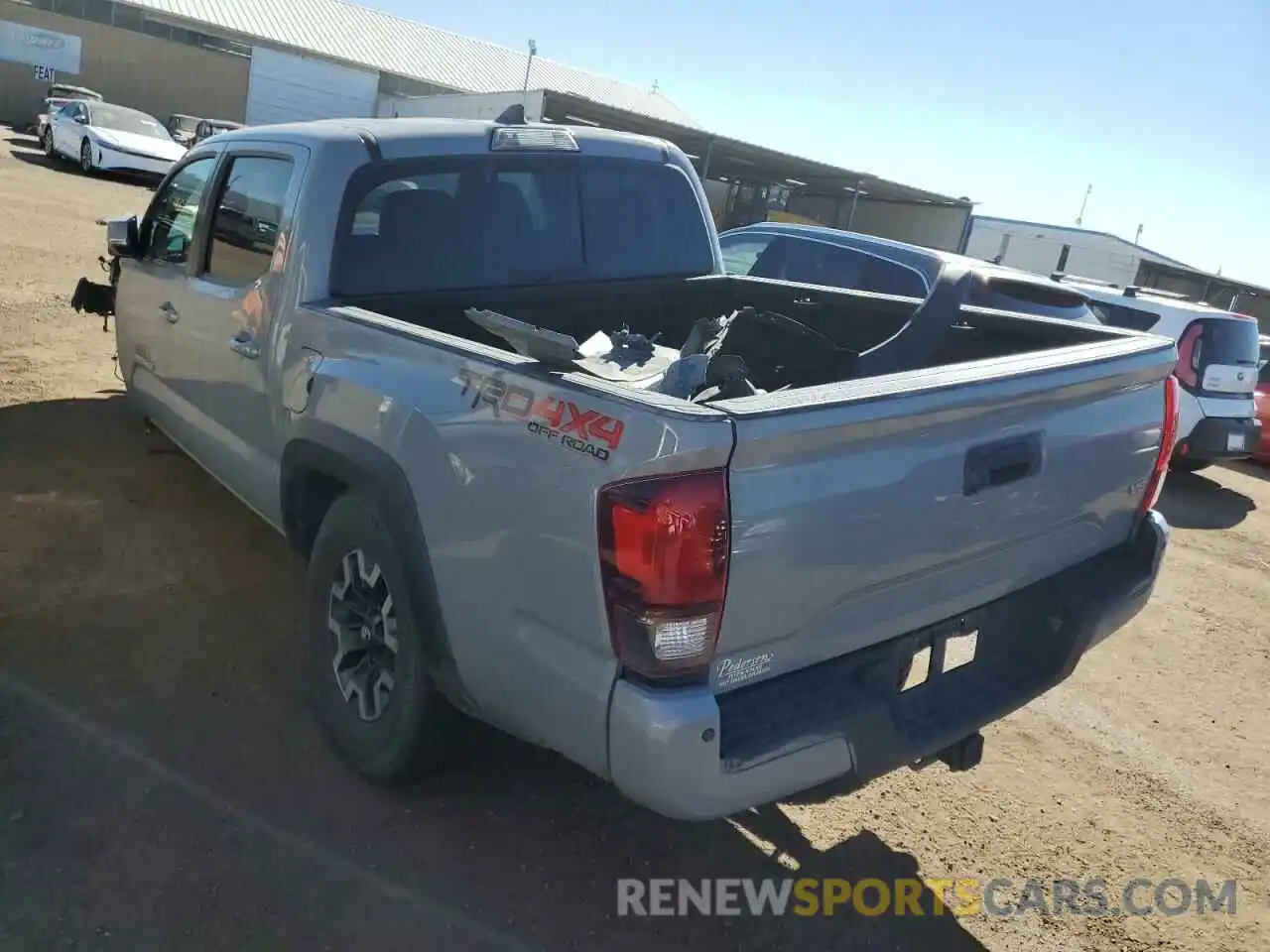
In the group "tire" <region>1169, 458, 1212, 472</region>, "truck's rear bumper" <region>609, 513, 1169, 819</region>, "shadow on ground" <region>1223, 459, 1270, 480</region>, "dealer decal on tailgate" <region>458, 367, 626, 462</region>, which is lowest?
"shadow on ground" <region>1223, 459, 1270, 480</region>

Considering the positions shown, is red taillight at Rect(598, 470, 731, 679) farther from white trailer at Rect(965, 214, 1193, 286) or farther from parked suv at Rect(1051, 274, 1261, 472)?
white trailer at Rect(965, 214, 1193, 286)

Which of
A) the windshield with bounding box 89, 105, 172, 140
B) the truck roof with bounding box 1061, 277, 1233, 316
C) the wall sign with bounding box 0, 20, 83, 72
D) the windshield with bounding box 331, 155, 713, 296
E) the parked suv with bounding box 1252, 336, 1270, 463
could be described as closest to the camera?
the windshield with bounding box 331, 155, 713, 296

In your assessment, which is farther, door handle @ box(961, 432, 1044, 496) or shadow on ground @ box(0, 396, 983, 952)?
shadow on ground @ box(0, 396, 983, 952)

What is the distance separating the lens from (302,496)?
354cm

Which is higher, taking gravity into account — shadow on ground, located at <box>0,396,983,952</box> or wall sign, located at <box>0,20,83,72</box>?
wall sign, located at <box>0,20,83,72</box>

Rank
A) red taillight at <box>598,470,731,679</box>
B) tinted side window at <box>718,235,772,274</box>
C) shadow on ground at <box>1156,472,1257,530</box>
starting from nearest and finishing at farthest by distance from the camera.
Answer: red taillight at <box>598,470,731,679</box>
shadow on ground at <box>1156,472,1257,530</box>
tinted side window at <box>718,235,772,274</box>

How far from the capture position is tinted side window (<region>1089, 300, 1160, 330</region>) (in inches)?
365

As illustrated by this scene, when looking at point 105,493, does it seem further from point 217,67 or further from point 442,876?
point 217,67

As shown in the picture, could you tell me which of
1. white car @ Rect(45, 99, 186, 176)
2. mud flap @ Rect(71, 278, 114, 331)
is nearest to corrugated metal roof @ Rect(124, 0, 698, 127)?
white car @ Rect(45, 99, 186, 176)

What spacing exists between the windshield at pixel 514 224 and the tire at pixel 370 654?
38.7 inches

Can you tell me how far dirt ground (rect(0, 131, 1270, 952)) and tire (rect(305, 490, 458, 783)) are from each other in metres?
0.18

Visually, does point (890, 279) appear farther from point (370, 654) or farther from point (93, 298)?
point (370, 654)

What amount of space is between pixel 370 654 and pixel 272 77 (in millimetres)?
41293

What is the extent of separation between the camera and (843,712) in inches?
92.6
